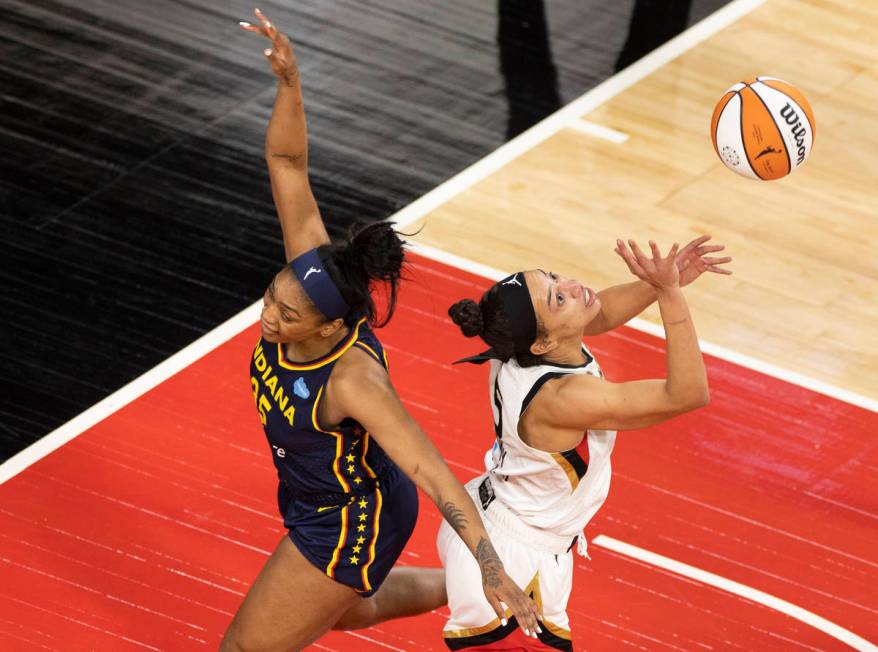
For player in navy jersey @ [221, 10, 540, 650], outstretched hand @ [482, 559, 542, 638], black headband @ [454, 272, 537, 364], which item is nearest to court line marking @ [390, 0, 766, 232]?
player in navy jersey @ [221, 10, 540, 650]

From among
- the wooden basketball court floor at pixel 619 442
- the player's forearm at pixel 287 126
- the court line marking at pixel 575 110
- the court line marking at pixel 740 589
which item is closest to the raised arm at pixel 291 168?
the player's forearm at pixel 287 126

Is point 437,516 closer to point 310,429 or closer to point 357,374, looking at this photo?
point 310,429

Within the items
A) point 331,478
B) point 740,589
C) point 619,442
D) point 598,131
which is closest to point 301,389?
point 331,478

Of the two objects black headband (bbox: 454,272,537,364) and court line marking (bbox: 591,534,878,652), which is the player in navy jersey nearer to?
black headband (bbox: 454,272,537,364)

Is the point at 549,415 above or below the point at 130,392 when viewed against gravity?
above

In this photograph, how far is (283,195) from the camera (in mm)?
5562

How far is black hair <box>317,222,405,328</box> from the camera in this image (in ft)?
16.6

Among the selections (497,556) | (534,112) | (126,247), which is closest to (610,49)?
(534,112)

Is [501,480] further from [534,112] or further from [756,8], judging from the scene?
[756,8]

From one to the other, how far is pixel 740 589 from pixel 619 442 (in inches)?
39.0

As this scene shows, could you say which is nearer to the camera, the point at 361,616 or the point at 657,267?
the point at 657,267

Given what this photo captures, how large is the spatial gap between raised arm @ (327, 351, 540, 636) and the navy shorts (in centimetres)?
48

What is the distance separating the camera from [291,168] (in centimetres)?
559

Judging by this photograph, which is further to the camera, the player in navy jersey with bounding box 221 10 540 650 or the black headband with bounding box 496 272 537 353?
the black headband with bounding box 496 272 537 353
